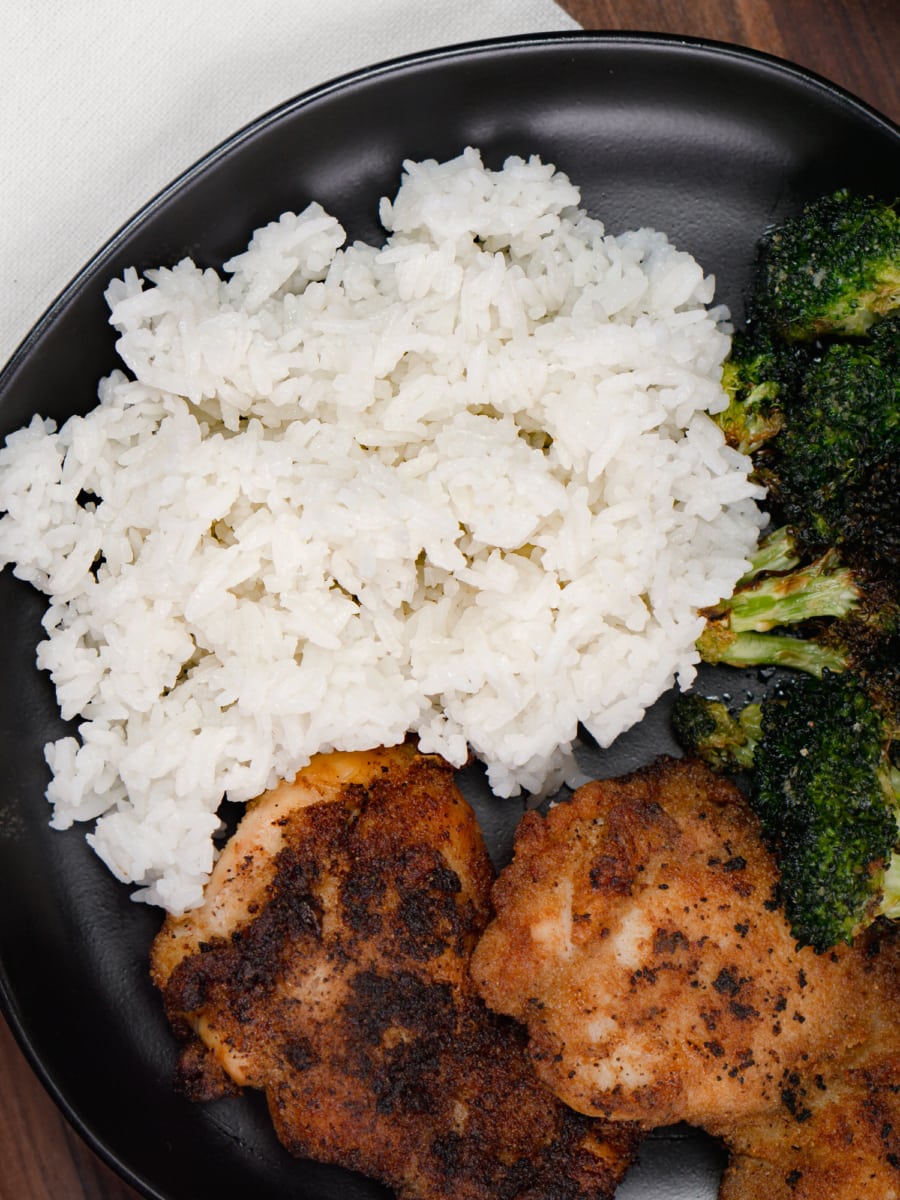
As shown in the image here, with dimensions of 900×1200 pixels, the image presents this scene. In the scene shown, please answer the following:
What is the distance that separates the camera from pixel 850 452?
311 centimetres

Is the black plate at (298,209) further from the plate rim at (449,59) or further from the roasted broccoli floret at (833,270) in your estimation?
the roasted broccoli floret at (833,270)

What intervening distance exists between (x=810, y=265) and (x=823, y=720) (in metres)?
1.34

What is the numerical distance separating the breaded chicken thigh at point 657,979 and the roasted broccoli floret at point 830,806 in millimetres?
126

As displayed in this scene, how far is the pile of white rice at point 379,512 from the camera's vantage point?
3.13 metres

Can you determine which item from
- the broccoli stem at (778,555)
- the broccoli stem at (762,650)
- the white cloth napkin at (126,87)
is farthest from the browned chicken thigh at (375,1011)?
the white cloth napkin at (126,87)

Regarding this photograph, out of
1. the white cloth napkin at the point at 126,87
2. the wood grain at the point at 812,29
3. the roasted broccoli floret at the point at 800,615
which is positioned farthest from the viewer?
the wood grain at the point at 812,29

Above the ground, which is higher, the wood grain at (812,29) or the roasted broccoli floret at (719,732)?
the wood grain at (812,29)

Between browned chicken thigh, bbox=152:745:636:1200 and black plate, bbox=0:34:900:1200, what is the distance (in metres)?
0.32

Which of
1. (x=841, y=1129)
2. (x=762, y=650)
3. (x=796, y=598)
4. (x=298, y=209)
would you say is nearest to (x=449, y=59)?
Result: (x=298, y=209)

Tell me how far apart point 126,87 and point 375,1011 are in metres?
3.11

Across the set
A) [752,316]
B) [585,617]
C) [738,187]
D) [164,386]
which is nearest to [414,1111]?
[585,617]

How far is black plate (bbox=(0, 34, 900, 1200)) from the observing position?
10.7ft

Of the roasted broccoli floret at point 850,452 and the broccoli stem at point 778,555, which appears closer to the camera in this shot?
the roasted broccoli floret at point 850,452

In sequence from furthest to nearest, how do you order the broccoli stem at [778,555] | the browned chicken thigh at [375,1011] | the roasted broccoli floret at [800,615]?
the broccoli stem at [778,555] → the roasted broccoli floret at [800,615] → the browned chicken thigh at [375,1011]
